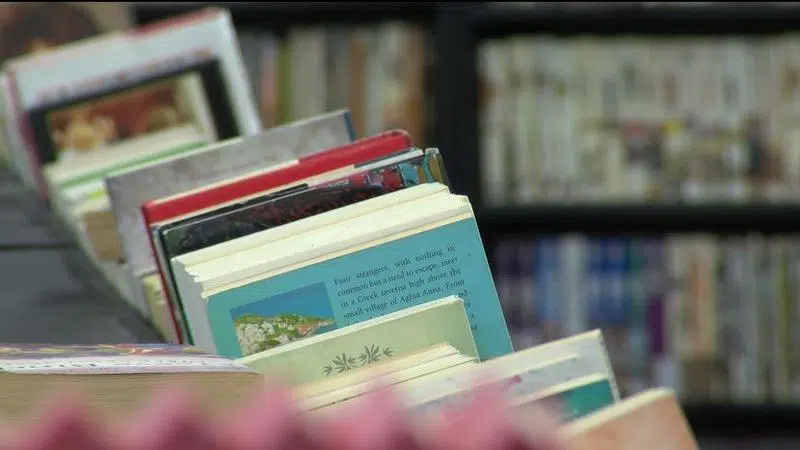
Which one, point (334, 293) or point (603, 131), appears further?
point (603, 131)

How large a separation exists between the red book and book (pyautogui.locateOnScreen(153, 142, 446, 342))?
0.16ft

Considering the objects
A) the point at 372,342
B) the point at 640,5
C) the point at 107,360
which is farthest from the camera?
the point at 640,5

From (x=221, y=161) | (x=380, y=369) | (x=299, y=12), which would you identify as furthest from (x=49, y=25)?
(x=380, y=369)

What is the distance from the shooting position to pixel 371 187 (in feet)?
2.00

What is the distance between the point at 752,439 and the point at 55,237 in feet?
5.34

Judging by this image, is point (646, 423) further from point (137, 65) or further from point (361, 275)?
point (137, 65)

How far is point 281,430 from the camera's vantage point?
5.4 inches

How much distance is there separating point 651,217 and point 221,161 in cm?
157

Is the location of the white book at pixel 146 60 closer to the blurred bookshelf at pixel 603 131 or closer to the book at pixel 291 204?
the book at pixel 291 204

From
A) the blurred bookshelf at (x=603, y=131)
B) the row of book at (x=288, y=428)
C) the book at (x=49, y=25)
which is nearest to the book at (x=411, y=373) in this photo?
the row of book at (x=288, y=428)

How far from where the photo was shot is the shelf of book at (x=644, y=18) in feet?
7.21

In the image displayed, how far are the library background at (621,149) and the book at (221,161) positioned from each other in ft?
4.71

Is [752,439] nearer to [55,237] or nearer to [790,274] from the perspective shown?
[790,274]

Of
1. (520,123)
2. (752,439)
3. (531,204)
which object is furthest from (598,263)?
(752,439)
